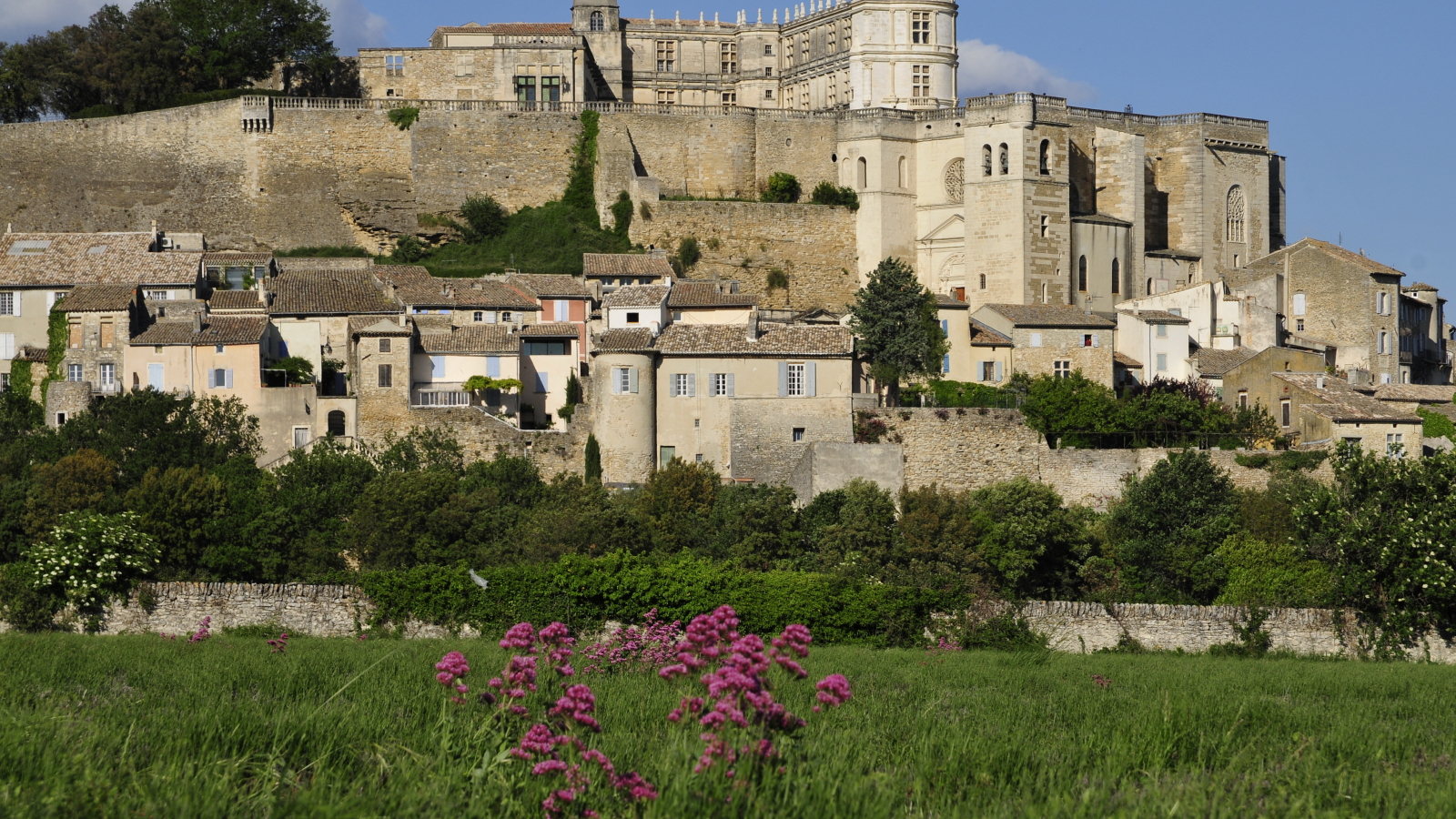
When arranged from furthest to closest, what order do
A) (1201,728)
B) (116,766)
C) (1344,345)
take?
(1344,345) < (1201,728) < (116,766)

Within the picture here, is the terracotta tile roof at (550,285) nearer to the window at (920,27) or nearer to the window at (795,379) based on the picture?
the window at (795,379)

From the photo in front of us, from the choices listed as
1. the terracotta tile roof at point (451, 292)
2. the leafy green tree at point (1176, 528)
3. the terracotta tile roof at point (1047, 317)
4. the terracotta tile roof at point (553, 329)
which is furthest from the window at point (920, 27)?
the leafy green tree at point (1176, 528)

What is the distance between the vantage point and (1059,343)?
44.4 metres

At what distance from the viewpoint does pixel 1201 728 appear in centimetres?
1291

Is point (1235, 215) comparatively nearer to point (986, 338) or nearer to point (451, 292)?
point (986, 338)

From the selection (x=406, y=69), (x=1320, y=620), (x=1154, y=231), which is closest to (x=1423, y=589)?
(x=1320, y=620)

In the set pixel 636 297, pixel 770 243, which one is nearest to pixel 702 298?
pixel 636 297

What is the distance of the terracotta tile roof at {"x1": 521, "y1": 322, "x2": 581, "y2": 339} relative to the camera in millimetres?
42375

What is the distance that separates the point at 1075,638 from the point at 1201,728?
13.0 meters

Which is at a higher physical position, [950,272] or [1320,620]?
[950,272]

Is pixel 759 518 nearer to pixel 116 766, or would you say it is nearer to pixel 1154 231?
pixel 116 766

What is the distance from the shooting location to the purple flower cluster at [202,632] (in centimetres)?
2266

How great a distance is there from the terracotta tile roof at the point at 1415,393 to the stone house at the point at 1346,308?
6.82 meters

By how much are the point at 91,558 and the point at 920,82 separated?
4448 centimetres
